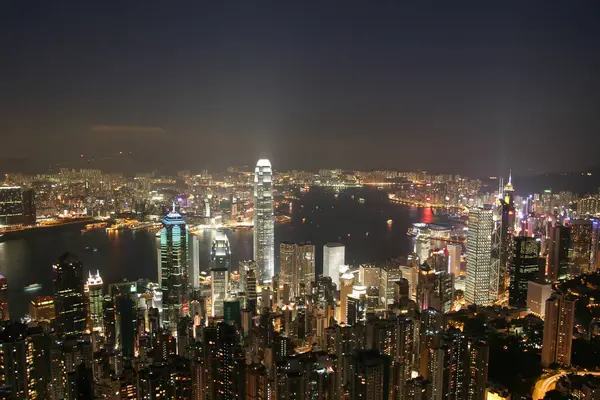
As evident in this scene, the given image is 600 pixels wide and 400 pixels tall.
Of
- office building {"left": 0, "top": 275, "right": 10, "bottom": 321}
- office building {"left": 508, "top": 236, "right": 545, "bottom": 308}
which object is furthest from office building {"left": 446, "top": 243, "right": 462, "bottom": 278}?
office building {"left": 0, "top": 275, "right": 10, "bottom": 321}

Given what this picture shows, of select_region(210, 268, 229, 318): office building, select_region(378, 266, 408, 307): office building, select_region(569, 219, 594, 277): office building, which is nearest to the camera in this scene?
select_region(210, 268, 229, 318): office building

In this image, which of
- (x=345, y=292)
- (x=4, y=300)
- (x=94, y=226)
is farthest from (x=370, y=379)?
(x=94, y=226)

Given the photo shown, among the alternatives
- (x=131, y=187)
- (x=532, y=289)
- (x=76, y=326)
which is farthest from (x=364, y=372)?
(x=131, y=187)

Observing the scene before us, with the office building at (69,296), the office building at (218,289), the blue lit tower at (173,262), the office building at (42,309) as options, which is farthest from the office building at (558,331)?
the office building at (42,309)

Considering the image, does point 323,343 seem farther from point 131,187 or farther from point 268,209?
point 268,209

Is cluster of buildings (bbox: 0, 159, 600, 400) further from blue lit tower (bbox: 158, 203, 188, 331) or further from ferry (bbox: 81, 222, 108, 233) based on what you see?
ferry (bbox: 81, 222, 108, 233)

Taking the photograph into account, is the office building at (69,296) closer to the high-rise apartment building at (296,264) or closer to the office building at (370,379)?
the high-rise apartment building at (296,264)
